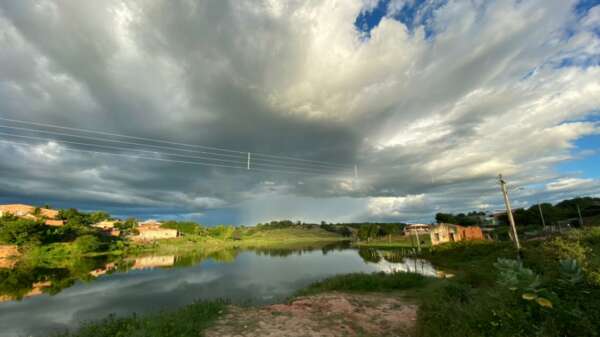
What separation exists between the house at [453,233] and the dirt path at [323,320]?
143ft

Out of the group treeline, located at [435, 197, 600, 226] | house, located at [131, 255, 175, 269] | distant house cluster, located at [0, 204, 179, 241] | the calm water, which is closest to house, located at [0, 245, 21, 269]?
distant house cluster, located at [0, 204, 179, 241]

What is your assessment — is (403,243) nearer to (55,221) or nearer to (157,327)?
(157,327)

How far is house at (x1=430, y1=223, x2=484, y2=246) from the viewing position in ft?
165

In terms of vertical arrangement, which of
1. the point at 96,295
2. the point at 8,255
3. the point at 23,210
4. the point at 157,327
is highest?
the point at 23,210

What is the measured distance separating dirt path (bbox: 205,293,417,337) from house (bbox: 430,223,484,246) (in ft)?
143

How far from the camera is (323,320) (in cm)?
1124

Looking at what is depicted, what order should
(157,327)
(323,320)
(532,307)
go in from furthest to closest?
(323,320) → (157,327) → (532,307)

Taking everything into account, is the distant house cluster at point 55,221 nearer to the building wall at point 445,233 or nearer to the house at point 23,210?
the house at point 23,210

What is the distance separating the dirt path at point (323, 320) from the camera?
9.81 metres

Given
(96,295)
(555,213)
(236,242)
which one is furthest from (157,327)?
(236,242)

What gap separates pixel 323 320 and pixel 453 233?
4972 cm

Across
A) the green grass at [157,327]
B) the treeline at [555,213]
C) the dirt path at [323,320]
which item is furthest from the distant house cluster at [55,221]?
the treeline at [555,213]

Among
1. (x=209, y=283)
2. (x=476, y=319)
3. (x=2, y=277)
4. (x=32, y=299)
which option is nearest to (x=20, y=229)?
(x=2, y=277)

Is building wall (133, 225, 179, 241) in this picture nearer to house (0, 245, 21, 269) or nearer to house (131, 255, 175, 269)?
house (0, 245, 21, 269)
